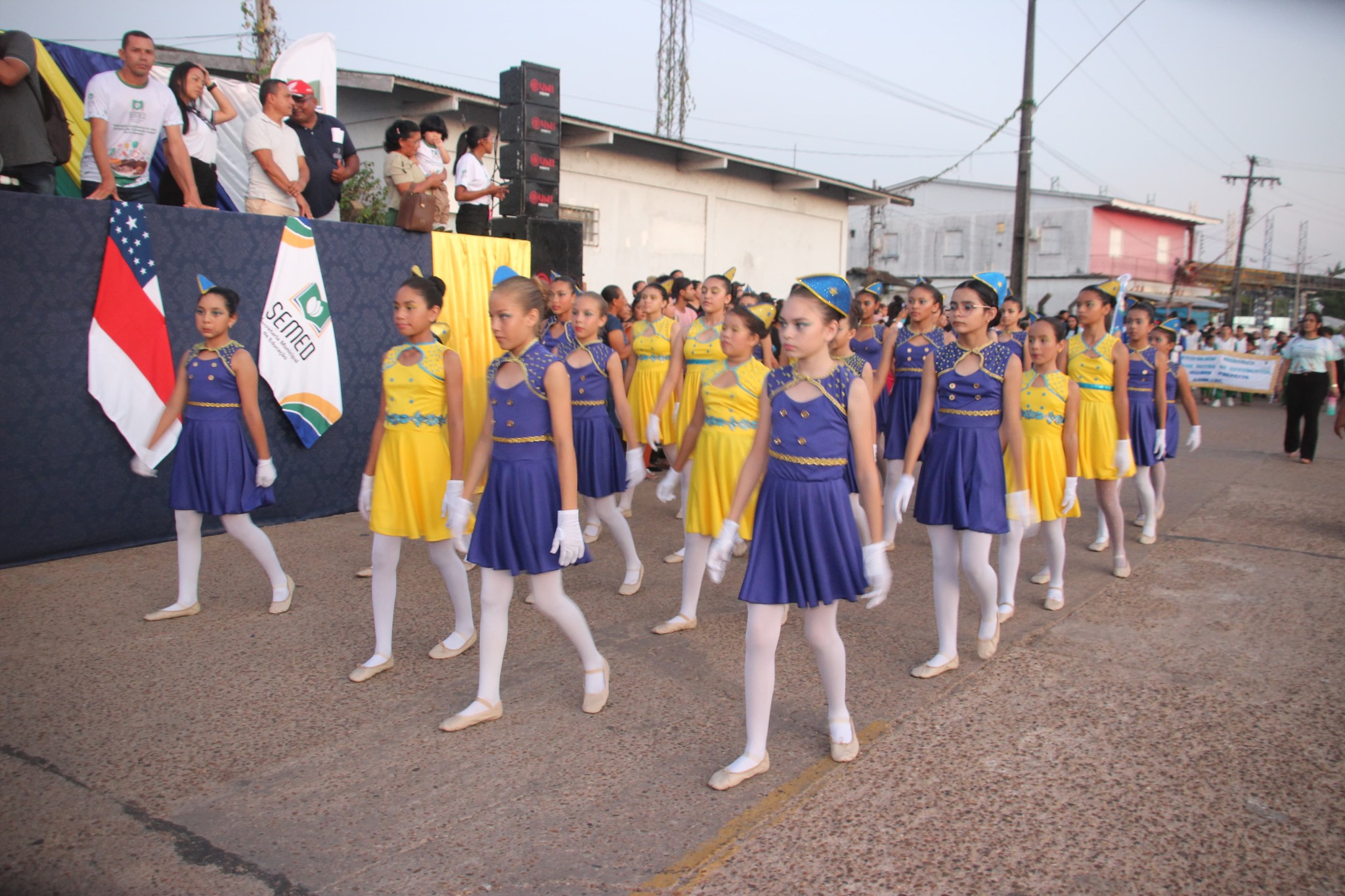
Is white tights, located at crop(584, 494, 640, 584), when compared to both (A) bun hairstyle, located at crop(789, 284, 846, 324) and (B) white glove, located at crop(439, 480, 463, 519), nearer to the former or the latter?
(B) white glove, located at crop(439, 480, 463, 519)

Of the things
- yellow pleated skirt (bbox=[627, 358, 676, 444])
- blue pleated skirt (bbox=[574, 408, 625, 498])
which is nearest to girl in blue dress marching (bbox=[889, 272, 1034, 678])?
blue pleated skirt (bbox=[574, 408, 625, 498])

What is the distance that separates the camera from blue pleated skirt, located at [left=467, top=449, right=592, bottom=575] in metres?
3.88

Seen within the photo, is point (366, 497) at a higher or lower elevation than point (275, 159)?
lower

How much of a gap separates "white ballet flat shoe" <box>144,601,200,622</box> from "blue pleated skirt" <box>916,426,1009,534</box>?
168 inches

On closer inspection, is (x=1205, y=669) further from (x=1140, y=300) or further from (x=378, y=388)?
(x=378, y=388)

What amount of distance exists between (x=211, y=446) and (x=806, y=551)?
3717 millimetres

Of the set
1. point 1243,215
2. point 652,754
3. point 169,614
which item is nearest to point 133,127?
point 169,614

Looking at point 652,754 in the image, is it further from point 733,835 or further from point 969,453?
point 969,453

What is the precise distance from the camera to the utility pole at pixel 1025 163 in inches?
727

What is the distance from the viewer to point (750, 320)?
4816 mm

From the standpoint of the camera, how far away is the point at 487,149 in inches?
403

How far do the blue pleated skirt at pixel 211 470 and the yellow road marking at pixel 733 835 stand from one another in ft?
11.9

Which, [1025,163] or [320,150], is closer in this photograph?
A: [320,150]

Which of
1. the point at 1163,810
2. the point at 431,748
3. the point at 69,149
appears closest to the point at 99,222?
the point at 69,149
